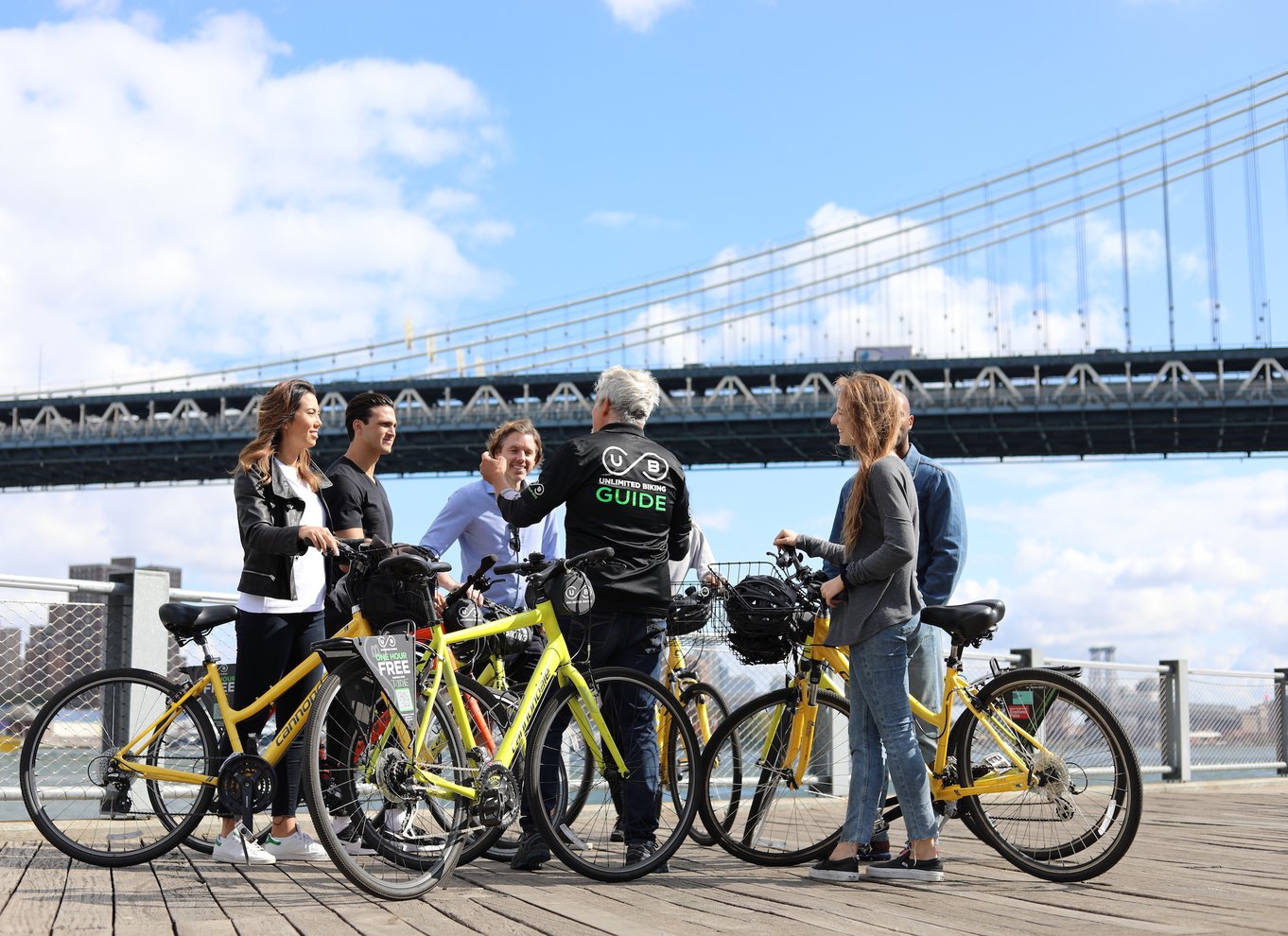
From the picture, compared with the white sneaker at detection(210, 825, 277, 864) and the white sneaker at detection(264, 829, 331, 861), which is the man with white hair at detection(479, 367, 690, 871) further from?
the white sneaker at detection(210, 825, 277, 864)

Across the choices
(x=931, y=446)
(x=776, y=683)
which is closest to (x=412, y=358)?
(x=931, y=446)

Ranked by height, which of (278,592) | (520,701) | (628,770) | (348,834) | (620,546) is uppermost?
(620,546)

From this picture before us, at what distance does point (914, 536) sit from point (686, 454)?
5183 cm

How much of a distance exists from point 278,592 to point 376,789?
1027mm

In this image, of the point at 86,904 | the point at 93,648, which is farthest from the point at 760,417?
the point at 86,904

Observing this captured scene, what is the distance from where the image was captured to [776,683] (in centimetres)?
723

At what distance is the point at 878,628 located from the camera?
4145 mm

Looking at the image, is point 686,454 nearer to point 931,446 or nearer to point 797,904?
point 931,446

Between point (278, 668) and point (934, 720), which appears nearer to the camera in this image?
point (934, 720)

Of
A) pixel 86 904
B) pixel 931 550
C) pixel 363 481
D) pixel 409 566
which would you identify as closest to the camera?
pixel 86 904

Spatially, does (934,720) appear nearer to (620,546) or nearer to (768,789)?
(768,789)

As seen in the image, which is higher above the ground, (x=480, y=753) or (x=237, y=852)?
(x=480, y=753)

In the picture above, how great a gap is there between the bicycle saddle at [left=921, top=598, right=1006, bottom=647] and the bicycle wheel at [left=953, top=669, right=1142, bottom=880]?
148 millimetres

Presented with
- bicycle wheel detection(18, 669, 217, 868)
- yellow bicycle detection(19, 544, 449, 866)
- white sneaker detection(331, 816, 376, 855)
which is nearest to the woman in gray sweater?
white sneaker detection(331, 816, 376, 855)
